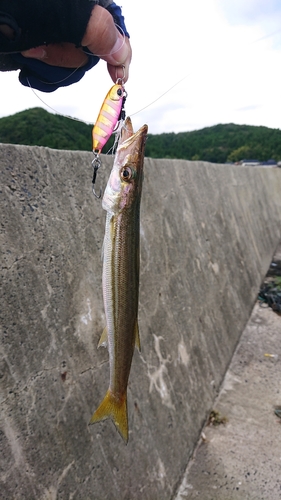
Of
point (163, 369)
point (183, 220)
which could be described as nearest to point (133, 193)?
point (163, 369)

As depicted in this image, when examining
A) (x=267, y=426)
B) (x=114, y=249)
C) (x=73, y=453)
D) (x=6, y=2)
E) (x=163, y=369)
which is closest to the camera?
(x=6, y=2)

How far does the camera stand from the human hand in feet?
6.33

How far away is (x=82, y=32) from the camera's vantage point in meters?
1.92

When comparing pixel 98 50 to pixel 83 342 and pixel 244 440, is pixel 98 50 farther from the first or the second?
pixel 244 440

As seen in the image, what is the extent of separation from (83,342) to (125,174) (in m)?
1.05

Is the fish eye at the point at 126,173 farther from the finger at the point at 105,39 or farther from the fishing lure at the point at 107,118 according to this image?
the finger at the point at 105,39

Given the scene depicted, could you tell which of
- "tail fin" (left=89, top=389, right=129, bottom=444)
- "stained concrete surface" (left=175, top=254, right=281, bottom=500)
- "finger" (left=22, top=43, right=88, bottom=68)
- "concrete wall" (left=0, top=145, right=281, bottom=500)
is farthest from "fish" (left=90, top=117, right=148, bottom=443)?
"stained concrete surface" (left=175, top=254, right=281, bottom=500)

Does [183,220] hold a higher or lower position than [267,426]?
higher

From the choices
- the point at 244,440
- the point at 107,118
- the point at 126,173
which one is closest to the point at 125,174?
the point at 126,173

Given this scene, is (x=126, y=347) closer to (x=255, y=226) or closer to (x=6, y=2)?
(x=6, y=2)

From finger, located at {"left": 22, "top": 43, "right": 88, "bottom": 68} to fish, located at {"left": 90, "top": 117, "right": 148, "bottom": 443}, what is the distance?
51 centimetres

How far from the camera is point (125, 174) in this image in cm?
192

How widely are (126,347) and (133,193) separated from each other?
27.0 inches

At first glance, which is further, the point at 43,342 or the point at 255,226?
the point at 255,226
